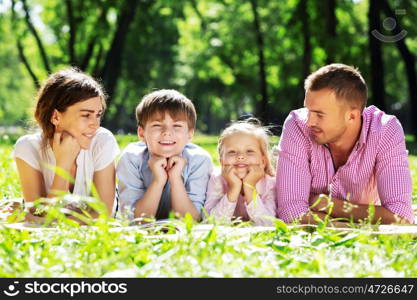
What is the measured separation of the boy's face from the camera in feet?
15.1

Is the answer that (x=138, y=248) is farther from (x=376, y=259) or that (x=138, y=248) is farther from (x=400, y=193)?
(x=400, y=193)

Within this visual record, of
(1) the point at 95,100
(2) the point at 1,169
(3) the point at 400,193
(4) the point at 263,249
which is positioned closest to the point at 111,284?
(4) the point at 263,249

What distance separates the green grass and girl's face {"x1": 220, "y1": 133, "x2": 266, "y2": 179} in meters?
1.14

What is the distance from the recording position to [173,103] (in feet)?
15.6

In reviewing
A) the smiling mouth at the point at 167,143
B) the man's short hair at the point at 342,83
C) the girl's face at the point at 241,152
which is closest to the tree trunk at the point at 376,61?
the man's short hair at the point at 342,83

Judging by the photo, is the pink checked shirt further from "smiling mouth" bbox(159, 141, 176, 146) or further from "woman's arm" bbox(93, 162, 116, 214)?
"woman's arm" bbox(93, 162, 116, 214)

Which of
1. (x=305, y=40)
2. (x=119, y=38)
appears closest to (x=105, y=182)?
(x=119, y=38)

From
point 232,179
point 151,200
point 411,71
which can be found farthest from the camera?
point 411,71

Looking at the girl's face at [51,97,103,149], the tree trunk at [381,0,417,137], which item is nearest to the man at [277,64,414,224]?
the girl's face at [51,97,103,149]

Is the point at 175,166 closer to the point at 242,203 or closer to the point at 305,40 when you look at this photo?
the point at 242,203

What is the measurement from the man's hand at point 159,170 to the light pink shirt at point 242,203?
1.36ft

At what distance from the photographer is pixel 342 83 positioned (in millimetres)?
4766

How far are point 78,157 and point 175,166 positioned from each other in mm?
742

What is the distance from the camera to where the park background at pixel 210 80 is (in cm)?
288
